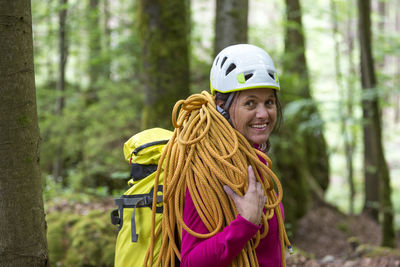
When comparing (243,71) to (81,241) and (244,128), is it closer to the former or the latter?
(244,128)

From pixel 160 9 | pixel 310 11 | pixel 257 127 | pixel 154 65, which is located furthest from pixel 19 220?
pixel 310 11

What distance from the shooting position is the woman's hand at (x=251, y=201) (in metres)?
1.76

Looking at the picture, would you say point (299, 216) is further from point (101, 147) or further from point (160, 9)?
point (160, 9)

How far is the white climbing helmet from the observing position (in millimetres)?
1978

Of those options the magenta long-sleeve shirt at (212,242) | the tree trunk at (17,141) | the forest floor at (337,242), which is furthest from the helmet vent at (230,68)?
the forest floor at (337,242)

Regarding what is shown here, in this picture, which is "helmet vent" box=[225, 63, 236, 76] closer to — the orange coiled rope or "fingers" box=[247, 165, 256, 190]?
the orange coiled rope

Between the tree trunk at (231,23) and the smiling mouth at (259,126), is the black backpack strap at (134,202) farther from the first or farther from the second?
the tree trunk at (231,23)

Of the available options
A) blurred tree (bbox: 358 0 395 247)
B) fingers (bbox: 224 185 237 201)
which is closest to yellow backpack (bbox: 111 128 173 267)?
fingers (bbox: 224 185 237 201)

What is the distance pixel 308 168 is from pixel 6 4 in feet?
34.3

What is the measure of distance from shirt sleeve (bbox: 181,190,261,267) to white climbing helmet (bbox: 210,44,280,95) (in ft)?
2.23

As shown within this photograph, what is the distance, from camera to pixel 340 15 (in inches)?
A: 416

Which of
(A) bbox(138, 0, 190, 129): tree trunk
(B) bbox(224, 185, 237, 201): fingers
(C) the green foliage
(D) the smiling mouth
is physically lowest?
(C) the green foliage

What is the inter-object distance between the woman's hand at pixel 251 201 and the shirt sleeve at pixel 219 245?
3cm

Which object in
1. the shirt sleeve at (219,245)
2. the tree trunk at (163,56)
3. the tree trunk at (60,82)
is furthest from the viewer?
the tree trunk at (60,82)
